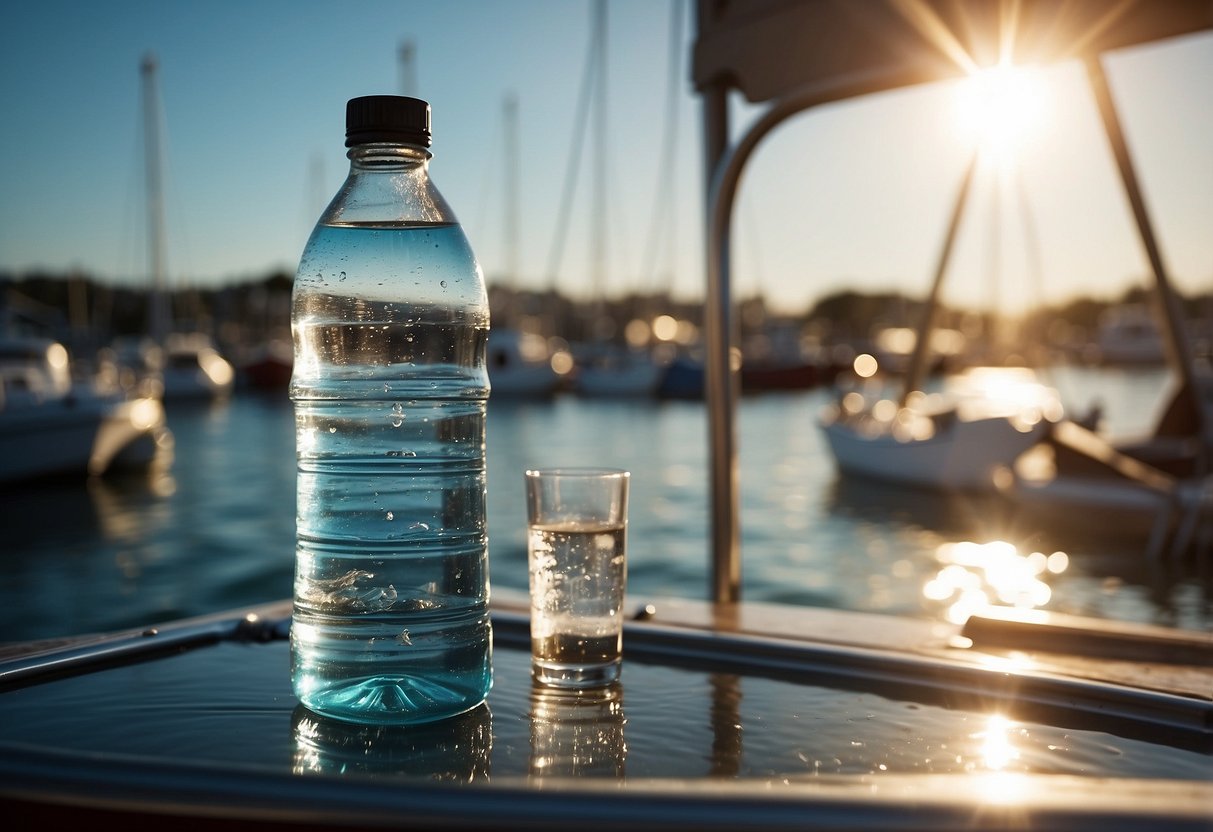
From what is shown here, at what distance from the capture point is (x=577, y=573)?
45.4 inches

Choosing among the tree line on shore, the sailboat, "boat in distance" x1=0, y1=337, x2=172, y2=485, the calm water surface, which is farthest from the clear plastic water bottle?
the tree line on shore

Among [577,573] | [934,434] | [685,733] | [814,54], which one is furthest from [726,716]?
[934,434]

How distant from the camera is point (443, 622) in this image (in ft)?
3.66

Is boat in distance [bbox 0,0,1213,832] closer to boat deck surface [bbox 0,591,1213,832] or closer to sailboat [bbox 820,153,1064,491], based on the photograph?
boat deck surface [bbox 0,591,1213,832]

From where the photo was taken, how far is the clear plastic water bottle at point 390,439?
1.08 metres

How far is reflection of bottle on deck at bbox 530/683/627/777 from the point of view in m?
0.88

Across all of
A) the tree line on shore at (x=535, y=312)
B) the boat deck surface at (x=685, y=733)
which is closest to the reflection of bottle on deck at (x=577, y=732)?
the boat deck surface at (x=685, y=733)

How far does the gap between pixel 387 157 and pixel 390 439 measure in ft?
0.95

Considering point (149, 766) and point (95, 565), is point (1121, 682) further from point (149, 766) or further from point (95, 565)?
point (95, 565)

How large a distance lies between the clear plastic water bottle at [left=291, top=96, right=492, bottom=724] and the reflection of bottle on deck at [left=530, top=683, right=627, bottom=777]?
0.07 metres

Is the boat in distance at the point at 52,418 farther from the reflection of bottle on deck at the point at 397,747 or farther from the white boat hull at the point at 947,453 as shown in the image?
the reflection of bottle on deck at the point at 397,747

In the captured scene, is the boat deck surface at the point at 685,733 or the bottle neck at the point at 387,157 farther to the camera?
the bottle neck at the point at 387,157

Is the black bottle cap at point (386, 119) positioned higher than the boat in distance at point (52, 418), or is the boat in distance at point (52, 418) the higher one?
the black bottle cap at point (386, 119)

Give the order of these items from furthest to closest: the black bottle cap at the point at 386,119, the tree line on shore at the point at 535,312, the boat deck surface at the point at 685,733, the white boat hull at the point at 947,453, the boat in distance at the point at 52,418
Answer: the tree line on shore at the point at 535,312 < the boat in distance at the point at 52,418 < the white boat hull at the point at 947,453 < the black bottle cap at the point at 386,119 < the boat deck surface at the point at 685,733
